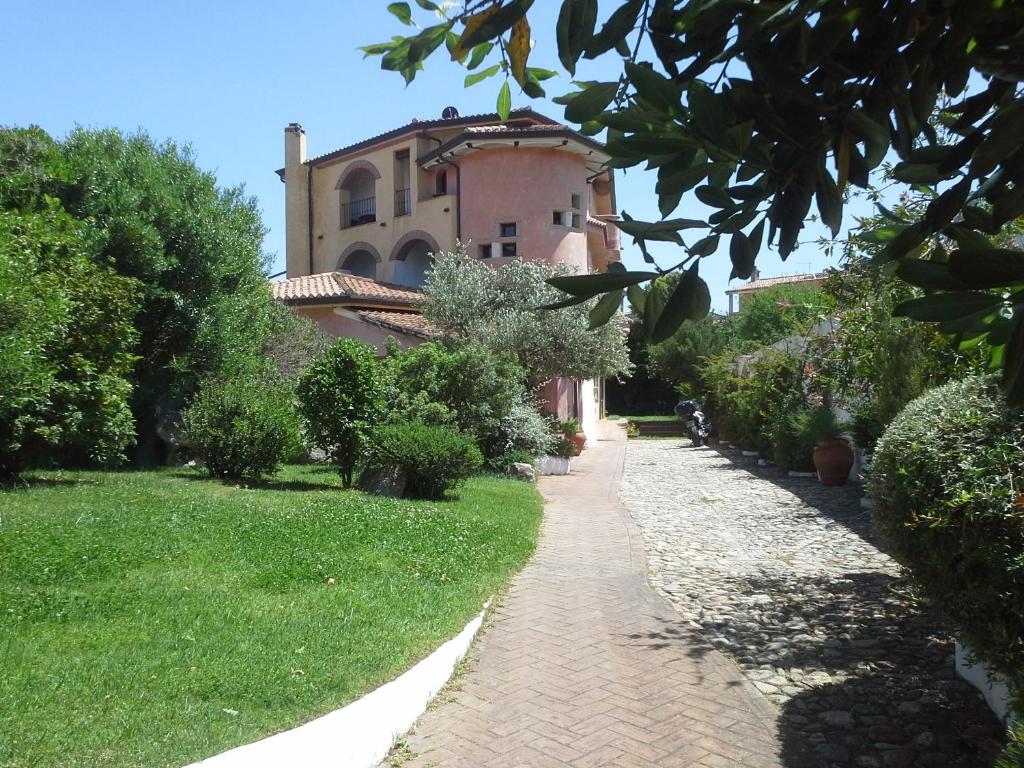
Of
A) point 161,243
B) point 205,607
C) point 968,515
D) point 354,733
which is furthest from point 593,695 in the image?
point 161,243

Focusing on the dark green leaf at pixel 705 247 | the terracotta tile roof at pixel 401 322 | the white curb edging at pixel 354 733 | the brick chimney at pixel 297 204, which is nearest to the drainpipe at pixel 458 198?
the terracotta tile roof at pixel 401 322

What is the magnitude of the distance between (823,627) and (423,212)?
23.7 m

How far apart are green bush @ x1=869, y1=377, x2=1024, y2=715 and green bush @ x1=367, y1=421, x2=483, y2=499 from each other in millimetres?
7680

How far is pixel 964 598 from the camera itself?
4.67 metres

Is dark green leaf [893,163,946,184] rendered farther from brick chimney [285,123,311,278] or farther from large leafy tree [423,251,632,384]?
brick chimney [285,123,311,278]

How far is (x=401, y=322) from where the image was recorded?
23797mm

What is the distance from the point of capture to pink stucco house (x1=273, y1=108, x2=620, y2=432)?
997 inches

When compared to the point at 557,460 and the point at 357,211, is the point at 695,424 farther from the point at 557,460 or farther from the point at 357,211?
the point at 357,211

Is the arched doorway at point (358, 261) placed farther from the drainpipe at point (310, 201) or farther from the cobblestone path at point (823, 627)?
the cobblestone path at point (823, 627)

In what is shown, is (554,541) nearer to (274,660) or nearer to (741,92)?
(274,660)

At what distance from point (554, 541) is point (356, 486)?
3954 millimetres

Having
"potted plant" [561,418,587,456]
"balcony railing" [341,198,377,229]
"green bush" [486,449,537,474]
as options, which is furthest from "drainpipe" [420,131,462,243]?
"green bush" [486,449,537,474]

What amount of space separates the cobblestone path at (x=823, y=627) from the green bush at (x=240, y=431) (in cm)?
575

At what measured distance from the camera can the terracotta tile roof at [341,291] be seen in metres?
23.8
